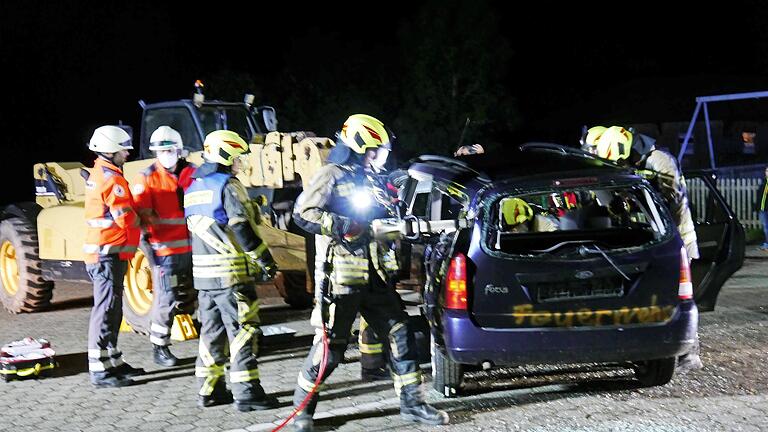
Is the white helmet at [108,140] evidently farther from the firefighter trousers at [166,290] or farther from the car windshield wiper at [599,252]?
the car windshield wiper at [599,252]

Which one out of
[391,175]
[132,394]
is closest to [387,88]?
[391,175]

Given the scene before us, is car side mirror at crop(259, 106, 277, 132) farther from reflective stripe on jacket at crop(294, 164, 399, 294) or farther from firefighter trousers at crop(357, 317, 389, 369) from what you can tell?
reflective stripe on jacket at crop(294, 164, 399, 294)

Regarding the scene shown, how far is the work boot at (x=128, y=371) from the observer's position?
25.5 feet

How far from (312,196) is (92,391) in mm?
2751

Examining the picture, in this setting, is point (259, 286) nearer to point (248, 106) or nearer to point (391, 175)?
point (248, 106)

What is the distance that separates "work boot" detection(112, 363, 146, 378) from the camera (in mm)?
7770

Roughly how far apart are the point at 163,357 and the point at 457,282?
3244mm

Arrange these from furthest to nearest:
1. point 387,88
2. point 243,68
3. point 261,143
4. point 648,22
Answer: point 648,22 < point 243,68 < point 387,88 < point 261,143

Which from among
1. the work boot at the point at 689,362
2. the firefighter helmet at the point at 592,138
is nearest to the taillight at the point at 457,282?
the work boot at the point at 689,362

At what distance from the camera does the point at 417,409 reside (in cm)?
612

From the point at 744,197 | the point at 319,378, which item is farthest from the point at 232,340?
the point at 744,197

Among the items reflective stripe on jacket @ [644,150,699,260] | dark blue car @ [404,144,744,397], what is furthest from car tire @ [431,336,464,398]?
reflective stripe on jacket @ [644,150,699,260]

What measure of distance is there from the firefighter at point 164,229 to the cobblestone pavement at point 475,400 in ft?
1.12

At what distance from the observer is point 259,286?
1128 cm
